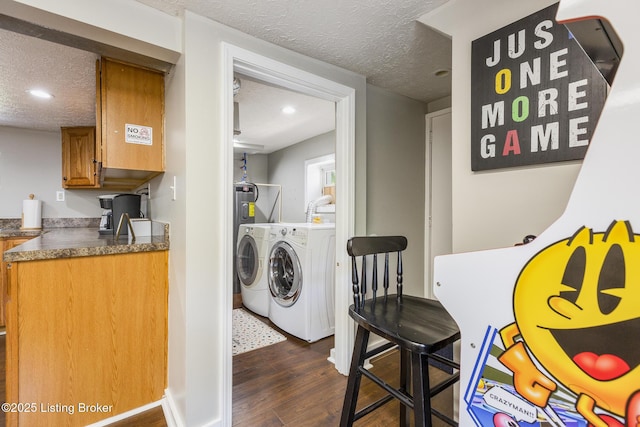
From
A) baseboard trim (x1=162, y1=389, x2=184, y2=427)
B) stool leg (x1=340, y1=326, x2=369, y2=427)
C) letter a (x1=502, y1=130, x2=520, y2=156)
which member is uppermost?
letter a (x1=502, y1=130, x2=520, y2=156)

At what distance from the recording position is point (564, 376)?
0.58m

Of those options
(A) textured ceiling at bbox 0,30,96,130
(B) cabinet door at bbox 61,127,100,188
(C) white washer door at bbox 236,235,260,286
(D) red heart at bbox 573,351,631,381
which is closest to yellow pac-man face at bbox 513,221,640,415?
(D) red heart at bbox 573,351,631,381

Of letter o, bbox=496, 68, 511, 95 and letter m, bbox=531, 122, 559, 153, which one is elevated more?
letter o, bbox=496, 68, 511, 95

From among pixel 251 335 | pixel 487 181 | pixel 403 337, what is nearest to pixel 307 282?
pixel 251 335

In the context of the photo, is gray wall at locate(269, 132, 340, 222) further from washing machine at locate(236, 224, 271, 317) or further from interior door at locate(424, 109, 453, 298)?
interior door at locate(424, 109, 453, 298)

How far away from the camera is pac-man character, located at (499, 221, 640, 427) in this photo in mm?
509

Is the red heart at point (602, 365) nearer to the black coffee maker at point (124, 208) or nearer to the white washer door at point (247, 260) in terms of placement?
the black coffee maker at point (124, 208)

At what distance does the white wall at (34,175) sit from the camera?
318 cm

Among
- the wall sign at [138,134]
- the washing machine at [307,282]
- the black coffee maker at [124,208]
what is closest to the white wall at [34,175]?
the black coffee maker at [124,208]

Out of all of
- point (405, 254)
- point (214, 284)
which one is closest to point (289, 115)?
point (405, 254)

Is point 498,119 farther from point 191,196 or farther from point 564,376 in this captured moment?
point 191,196

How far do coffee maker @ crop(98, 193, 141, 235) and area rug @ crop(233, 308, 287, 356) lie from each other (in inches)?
50.8

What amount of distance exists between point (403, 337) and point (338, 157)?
134 cm

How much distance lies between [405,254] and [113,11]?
2433 mm
